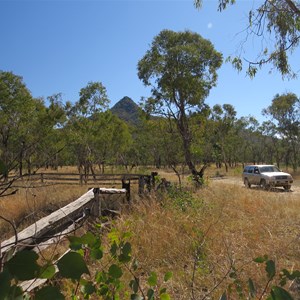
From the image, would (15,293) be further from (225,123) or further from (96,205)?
(225,123)

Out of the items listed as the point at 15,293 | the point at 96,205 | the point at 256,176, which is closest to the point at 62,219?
the point at 96,205

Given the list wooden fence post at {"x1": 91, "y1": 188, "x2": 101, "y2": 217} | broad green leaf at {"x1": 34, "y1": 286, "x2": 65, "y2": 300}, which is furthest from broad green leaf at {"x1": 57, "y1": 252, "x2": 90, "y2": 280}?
wooden fence post at {"x1": 91, "y1": 188, "x2": 101, "y2": 217}

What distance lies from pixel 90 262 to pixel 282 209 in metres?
5.67

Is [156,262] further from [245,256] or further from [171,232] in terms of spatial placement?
[245,256]

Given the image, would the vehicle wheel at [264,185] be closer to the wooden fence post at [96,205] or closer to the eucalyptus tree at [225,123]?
the wooden fence post at [96,205]

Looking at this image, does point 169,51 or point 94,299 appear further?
point 169,51

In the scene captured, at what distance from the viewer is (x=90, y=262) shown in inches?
194

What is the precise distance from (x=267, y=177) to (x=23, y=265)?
21.0 metres

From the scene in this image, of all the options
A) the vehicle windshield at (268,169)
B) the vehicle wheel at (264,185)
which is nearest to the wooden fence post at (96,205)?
the vehicle wheel at (264,185)

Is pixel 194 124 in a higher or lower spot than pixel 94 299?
higher

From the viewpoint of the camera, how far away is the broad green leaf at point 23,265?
35.9 inches

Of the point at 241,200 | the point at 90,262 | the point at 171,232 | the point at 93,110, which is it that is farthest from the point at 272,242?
the point at 93,110

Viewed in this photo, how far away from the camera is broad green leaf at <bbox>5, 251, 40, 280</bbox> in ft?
2.99

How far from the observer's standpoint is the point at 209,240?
5258mm
